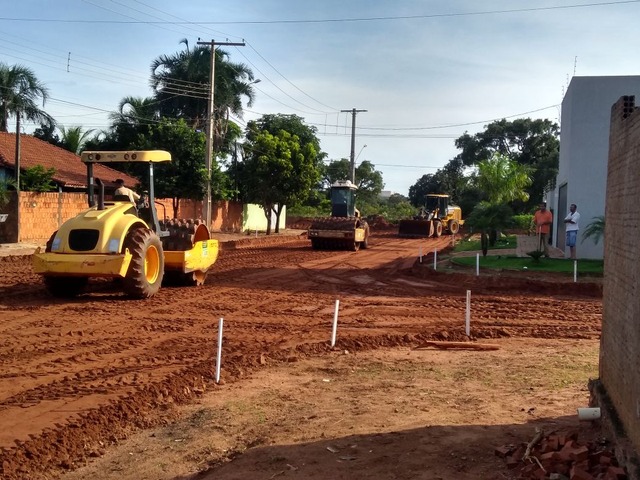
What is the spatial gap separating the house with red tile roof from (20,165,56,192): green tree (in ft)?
8.19

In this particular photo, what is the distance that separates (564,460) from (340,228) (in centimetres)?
2519

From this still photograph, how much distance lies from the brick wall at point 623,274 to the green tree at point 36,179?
2607cm

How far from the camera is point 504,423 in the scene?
22.2 feet

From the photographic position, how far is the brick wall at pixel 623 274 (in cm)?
521

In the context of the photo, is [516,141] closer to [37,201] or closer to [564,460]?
[37,201]

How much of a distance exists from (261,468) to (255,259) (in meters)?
19.8

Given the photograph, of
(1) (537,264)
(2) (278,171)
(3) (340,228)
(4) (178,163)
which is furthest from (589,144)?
(2) (278,171)

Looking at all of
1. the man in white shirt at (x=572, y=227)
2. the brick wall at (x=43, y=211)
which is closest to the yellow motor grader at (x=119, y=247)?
the man in white shirt at (x=572, y=227)

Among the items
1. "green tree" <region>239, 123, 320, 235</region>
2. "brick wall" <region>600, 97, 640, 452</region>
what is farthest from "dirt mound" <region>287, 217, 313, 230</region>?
"brick wall" <region>600, 97, 640, 452</region>

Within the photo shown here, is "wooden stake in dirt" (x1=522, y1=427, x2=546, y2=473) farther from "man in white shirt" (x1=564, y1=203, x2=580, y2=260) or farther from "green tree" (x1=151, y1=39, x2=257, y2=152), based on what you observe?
"green tree" (x1=151, y1=39, x2=257, y2=152)

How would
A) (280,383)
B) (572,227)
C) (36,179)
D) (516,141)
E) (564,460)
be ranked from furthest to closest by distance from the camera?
(516,141) → (36,179) → (572,227) → (280,383) → (564,460)

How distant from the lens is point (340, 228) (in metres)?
30.2

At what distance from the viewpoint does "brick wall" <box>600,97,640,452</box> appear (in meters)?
5.21

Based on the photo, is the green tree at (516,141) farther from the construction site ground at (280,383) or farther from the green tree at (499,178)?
the construction site ground at (280,383)
